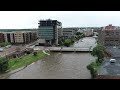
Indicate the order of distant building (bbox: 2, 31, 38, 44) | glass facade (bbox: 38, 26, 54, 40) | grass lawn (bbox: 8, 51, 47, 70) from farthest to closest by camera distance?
1. distant building (bbox: 2, 31, 38, 44)
2. glass facade (bbox: 38, 26, 54, 40)
3. grass lawn (bbox: 8, 51, 47, 70)

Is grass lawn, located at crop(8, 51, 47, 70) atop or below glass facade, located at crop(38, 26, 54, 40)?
below

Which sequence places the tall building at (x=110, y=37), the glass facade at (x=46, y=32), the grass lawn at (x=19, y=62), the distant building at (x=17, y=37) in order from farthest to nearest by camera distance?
the distant building at (x=17, y=37) → the glass facade at (x=46, y=32) → the tall building at (x=110, y=37) → the grass lawn at (x=19, y=62)

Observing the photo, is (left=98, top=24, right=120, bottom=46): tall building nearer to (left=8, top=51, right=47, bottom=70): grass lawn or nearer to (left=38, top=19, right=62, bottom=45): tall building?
(left=38, top=19, right=62, bottom=45): tall building

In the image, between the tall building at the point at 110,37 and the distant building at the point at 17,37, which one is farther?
the distant building at the point at 17,37

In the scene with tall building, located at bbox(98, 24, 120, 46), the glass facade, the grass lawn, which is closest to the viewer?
the grass lawn

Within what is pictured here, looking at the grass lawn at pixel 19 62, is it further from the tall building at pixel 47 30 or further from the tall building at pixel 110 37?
the tall building at pixel 47 30

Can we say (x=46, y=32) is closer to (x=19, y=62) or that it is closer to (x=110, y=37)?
(x=110, y=37)

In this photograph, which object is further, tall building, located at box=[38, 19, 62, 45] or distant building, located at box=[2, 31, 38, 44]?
distant building, located at box=[2, 31, 38, 44]

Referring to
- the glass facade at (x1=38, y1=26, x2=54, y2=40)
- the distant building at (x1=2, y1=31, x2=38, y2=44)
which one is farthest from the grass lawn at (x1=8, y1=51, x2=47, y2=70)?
the distant building at (x1=2, y1=31, x2=38, y2=44)

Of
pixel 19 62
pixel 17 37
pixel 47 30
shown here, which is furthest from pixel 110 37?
pixel 17 37

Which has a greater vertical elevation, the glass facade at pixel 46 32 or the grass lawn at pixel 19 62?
the glass facade at pixel 46 32

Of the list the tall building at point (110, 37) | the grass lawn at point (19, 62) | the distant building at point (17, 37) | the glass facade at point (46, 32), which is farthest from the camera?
the distant building at point (17, 37)

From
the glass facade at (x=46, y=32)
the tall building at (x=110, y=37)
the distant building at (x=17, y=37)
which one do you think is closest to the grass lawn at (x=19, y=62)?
the tall building at (x=110, y=37)
